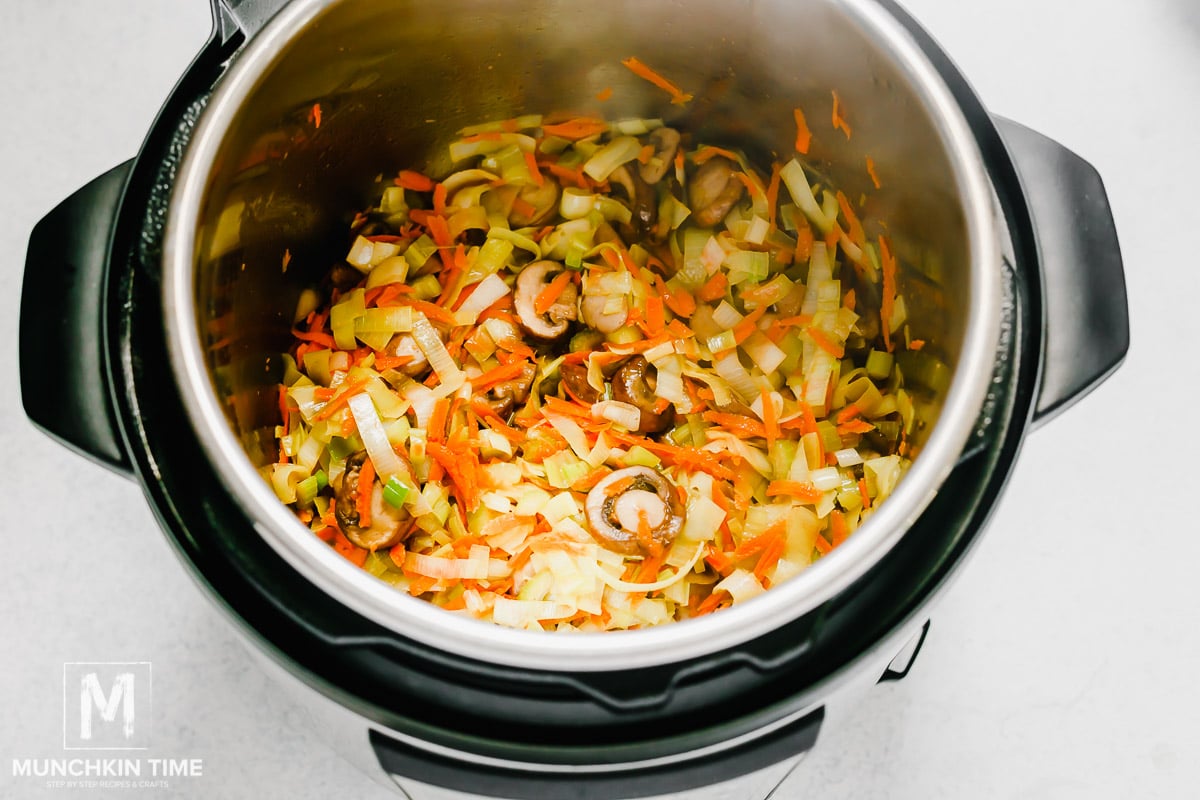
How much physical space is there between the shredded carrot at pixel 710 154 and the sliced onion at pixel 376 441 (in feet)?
1.47

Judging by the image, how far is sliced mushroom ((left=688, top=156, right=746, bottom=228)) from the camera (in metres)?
1.03

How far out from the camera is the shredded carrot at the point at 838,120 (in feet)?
2.83

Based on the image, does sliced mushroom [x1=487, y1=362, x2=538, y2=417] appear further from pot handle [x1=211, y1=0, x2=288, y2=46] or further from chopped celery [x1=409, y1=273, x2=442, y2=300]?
pot handle [x1=211, y1=0, x2=288, y2=46]

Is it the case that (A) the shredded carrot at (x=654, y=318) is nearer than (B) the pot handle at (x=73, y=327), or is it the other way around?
(B) the pot handle at (x=73, y=327)

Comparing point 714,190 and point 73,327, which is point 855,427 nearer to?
point 714,190

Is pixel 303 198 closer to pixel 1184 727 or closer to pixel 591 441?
pixel 591 441

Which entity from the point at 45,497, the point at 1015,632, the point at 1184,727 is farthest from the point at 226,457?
the point at 1184,727

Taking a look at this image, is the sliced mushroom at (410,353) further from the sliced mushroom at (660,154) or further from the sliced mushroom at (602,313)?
the sliced mushroom at (660,154)

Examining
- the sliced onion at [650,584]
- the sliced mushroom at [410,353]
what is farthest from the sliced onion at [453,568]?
the sliced mushroom at [410,353]

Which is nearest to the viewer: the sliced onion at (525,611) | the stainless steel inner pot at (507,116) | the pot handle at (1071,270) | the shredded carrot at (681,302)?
the stainless steel inner pot at (507,116)

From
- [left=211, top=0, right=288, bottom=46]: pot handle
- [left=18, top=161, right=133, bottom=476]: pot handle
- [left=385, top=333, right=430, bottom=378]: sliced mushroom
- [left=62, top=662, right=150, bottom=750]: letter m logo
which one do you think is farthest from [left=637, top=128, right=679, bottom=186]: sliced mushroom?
[left=62, top=662, right=150, bottom=750]: letter m logo

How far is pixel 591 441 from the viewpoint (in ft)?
3.22

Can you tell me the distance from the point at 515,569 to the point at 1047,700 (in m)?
0.71

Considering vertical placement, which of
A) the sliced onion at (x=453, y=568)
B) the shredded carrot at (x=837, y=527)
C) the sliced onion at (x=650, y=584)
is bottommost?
the sliced onion at (x=650, y=584)
